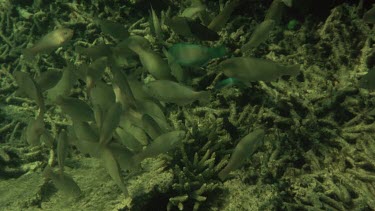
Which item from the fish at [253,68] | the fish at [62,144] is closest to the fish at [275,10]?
the fish at [253,68]

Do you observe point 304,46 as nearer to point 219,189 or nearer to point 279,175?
point 279,175

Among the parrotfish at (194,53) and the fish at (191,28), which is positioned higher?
the fish at (191,28)

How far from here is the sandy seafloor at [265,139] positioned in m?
3.12

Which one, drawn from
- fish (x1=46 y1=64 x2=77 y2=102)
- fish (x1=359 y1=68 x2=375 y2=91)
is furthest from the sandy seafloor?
fish (x1=46 y1=64 x2=77 y2=102)

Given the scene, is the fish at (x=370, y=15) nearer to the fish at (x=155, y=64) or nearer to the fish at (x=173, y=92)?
the fish at (x=173, y=92)

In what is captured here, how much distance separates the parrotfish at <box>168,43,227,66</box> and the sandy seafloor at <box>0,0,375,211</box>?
0.87 meters

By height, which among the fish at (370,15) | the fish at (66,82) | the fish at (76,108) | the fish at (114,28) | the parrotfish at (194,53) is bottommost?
the fish at (76,108)

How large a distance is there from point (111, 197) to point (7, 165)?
5.99 ft

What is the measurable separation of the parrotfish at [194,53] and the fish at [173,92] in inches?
9.3

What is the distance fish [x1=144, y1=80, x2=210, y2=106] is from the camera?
2680 millimetres

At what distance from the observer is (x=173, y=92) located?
106 inches

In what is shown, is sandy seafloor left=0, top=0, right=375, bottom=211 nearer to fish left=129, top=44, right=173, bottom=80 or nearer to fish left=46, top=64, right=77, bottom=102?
fish left=129, top=44, right=173, bottom=80

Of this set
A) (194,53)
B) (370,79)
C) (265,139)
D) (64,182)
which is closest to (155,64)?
Answer: (194,53)

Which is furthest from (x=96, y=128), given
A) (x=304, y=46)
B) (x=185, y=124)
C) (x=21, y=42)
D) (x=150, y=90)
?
(x=21, y=42)
